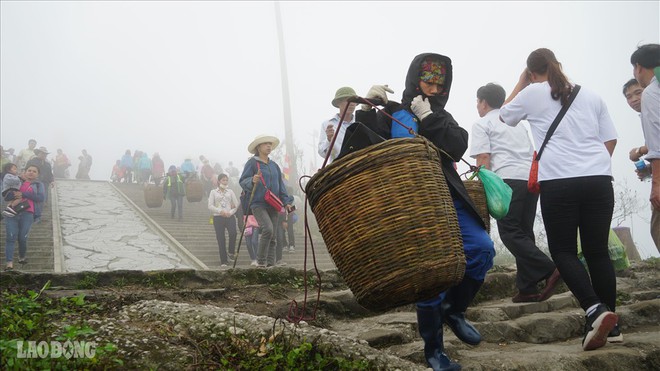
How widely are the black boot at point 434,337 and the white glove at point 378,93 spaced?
116 cm

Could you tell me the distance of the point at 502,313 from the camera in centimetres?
450

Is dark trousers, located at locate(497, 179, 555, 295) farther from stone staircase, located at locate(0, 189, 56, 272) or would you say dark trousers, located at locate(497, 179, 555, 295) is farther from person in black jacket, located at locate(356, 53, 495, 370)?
stone staircase, located at locate(0, 189, 56, 272)

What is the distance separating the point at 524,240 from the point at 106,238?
958cm

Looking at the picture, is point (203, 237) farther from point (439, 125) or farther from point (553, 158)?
point (439, 125)

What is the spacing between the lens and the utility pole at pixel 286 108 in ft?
71.8

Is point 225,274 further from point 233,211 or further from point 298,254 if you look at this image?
point 298,254

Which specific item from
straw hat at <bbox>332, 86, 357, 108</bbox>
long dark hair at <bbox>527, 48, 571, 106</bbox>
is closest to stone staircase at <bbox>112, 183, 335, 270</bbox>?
straw hat at <bbox>332, 86, 357, 108</bbox>

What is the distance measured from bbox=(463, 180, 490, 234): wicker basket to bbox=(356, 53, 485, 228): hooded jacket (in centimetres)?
14

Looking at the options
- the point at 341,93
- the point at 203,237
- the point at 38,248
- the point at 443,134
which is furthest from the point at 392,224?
the point at 203,237

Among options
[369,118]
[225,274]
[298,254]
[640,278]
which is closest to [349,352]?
[369,118]

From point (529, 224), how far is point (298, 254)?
316 inches

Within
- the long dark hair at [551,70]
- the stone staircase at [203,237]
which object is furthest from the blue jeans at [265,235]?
the long dark hair at [551,70]

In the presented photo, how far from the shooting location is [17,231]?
29.8ft

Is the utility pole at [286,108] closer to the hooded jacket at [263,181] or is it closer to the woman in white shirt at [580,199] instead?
the hooded jacket at [263,181]
